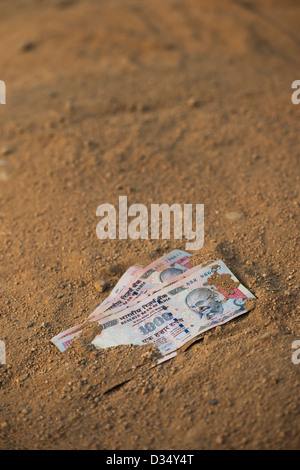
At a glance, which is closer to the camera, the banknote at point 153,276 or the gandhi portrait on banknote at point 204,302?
the gandhi portrait on banknote at point 204,302

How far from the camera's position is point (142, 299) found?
2.41m

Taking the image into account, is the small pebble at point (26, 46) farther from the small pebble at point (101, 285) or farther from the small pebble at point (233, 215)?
the small pebble at point (101, 285)

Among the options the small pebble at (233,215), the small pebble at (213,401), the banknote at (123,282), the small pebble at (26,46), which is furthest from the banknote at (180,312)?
the small pebble at (26,46)

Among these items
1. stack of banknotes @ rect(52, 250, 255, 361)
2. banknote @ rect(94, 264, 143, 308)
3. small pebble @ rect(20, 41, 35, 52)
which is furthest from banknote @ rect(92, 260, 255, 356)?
small pebble @ rect(20, 41, 35, 52)

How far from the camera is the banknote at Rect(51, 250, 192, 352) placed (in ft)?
7.55

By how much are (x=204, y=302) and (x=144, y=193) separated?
3.42 feet

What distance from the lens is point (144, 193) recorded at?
3102 millimetres

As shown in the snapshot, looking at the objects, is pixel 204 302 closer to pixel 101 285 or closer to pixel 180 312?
pixel 180 312

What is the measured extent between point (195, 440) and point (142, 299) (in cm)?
79

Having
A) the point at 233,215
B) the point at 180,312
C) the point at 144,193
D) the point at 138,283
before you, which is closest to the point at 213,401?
the point at 180,312

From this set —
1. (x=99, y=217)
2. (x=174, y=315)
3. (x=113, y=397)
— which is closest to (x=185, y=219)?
(x=99, y=217)

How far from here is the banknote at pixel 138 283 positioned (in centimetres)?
230

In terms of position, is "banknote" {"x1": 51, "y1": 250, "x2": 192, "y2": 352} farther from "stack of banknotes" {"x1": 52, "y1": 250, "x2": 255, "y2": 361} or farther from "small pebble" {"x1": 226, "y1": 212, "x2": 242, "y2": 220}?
"small pebble" {"x1": 226, "y1": 212, "x2": 242, "y2": 220}

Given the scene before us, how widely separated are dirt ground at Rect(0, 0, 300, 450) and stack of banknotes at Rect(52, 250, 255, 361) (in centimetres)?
6
